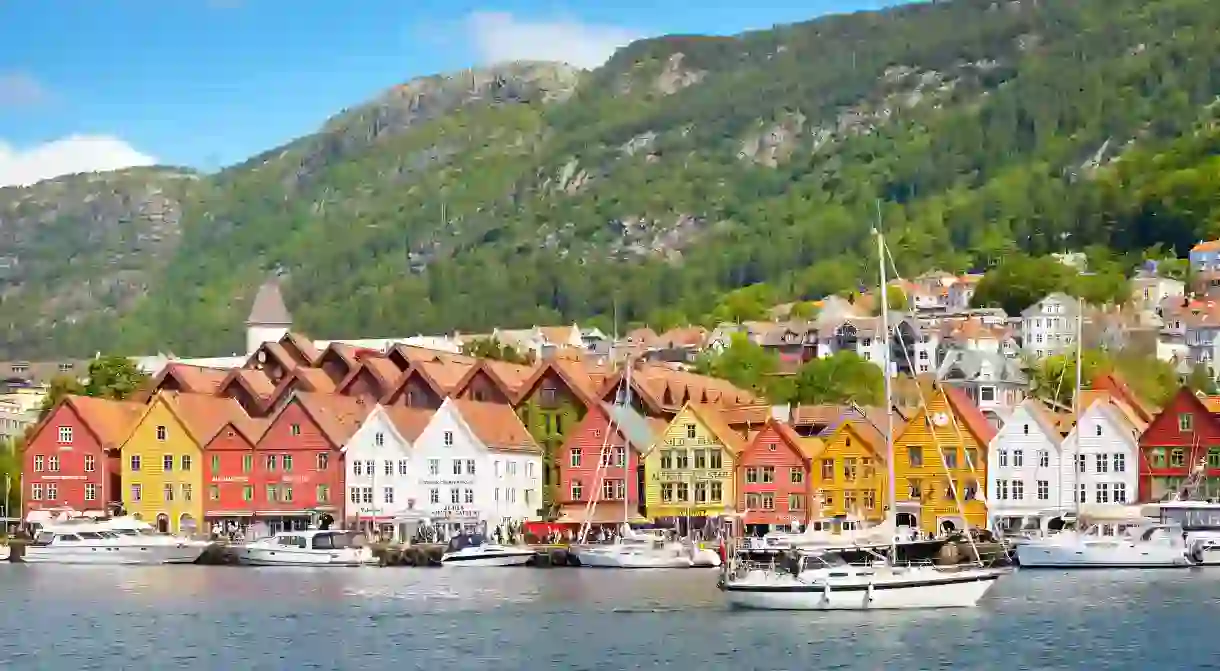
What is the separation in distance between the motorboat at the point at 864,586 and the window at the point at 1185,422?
4975cm

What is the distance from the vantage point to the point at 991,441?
412ft

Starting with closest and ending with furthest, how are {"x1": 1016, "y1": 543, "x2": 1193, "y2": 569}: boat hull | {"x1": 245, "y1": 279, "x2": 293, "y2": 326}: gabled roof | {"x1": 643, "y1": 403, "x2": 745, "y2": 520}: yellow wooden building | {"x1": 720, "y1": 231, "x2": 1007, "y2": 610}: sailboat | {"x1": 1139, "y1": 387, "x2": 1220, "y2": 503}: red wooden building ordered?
1. {"x1": 720, "y1": 231, "x2": 1007, "y2": 610}: sailboat
2. {"x1": 1016, "y1": 543, "x2": 1193, "y2": 569}: boat hull
3. {"x1": 1139, "y1": 387, "x2": 1220, "y2": 503}: red wooden building
4. {"x1": 643, "y1": 403, "x2": 745, "y2": 520}: yellow wooden building
5. {"x1": 245, "y1": 279, "x2": 293, "y2": 326}: gabled roof

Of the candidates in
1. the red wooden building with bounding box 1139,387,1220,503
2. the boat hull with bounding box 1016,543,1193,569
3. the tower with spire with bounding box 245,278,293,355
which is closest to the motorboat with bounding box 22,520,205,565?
the boat hull with bounding box 1016,543,1193,569

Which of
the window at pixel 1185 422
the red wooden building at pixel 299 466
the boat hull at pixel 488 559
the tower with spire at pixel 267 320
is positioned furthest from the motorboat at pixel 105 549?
the tower with spire at pixel 267 320

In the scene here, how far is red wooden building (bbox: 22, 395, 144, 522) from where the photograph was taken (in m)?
134

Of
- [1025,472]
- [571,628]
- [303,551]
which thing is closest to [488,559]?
[303,551]

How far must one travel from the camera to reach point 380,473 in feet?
419

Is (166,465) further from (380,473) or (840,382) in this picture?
(840,382)

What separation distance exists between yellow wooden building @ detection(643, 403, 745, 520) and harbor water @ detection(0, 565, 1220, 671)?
3175 cm

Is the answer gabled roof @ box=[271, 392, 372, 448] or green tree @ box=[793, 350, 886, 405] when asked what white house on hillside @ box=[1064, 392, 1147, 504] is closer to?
green tree @ box=[793, 350, 886, 405]

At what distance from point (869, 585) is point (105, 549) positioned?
56.9m

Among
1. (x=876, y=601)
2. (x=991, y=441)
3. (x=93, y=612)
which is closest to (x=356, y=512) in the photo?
(x=991, y=441)

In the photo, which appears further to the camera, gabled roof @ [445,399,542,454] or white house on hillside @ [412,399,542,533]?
gabled roof @ [445,399,542,454]

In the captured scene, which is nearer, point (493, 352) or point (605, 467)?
point (605, 467)
